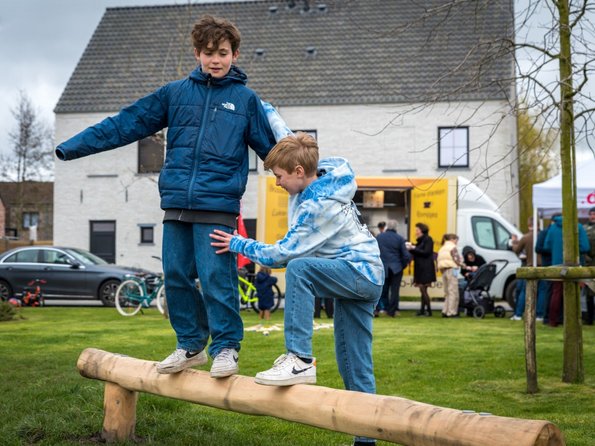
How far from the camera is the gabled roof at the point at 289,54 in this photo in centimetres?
3244

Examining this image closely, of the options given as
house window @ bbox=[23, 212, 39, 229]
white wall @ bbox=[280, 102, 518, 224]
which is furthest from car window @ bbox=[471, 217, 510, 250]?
house window @ bbox=[23, 212, 39, 229]

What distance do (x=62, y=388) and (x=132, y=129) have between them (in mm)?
3028

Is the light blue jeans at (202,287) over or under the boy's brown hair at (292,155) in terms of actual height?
under

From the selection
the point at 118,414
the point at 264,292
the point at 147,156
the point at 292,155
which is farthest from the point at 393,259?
the point at 147,156

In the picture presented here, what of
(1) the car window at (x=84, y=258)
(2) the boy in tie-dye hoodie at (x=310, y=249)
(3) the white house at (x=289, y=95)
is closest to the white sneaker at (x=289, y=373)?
(2) the boy in tie-dye hoodie at (x=310, y=249)

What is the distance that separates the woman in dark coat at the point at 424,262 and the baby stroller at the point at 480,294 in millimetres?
768

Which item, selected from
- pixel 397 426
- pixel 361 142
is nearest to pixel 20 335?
pixel 397 426

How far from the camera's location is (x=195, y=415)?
7.10 metres

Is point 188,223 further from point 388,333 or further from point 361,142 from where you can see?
point 361,142

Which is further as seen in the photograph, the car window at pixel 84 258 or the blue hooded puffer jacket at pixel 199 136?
the car window at pixel 84 258

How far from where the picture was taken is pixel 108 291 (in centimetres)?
2261

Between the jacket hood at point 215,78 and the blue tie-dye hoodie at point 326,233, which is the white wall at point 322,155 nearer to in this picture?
the jacket hood at point 215,78

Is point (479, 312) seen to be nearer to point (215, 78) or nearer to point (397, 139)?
point (397, 139)

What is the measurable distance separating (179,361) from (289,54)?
95.7ft
